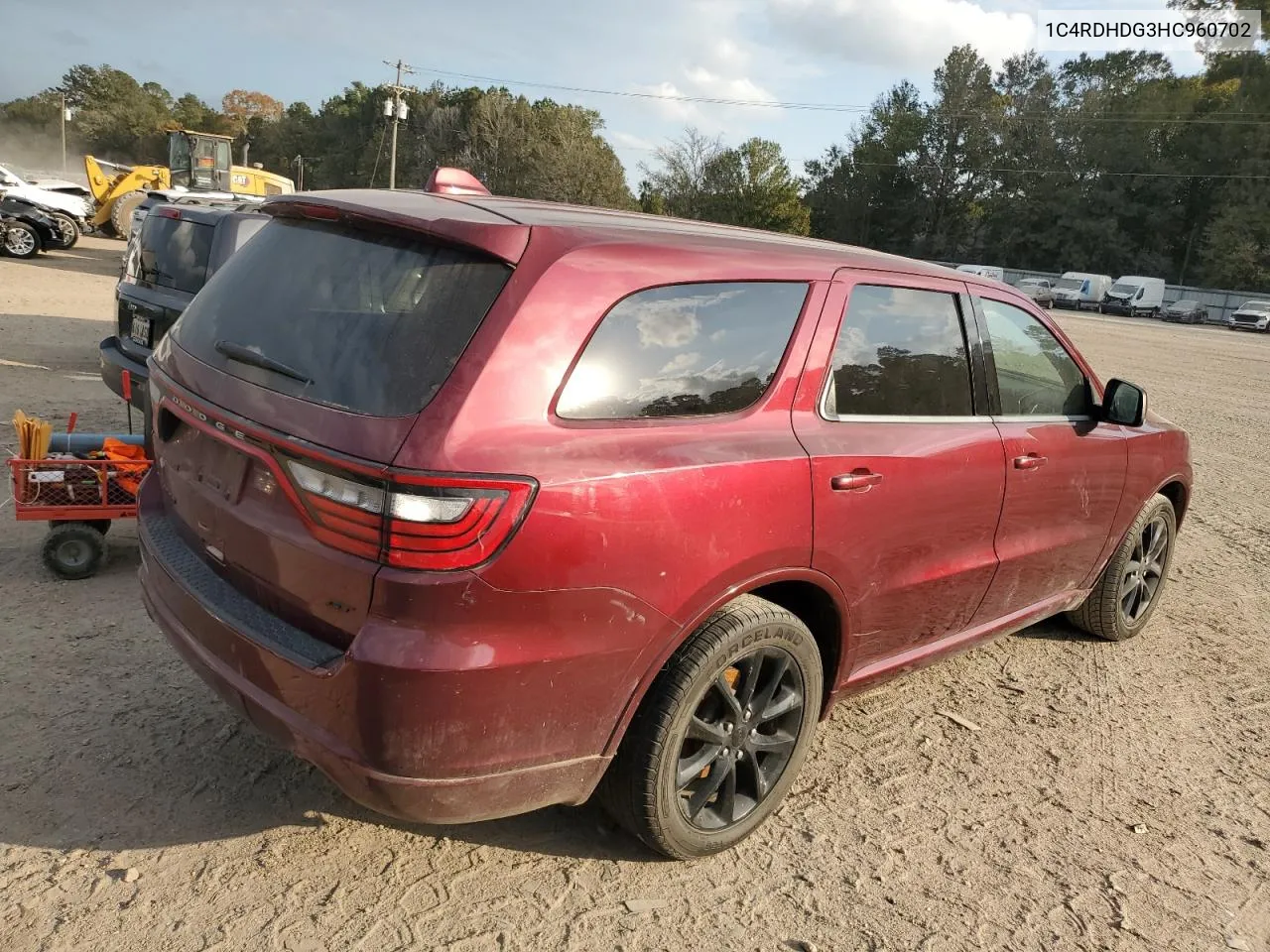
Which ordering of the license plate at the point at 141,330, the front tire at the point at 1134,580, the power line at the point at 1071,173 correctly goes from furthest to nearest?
the power line at the point at 1071,173
the license plate at the point at 141,330
the front tire at the point at 1134,580

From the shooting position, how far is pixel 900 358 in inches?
128

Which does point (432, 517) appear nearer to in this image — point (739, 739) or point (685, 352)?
point (685, 352)

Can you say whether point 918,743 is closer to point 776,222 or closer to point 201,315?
point 201,315

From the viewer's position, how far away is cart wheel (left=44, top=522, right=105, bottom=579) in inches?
177

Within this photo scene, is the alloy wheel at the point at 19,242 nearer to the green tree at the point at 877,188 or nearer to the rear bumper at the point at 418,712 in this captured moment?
the rear bumper at the point at 418,712

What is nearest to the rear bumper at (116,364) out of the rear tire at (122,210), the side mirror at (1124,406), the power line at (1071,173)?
the side mirror at (1124,406)

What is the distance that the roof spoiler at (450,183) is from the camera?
10.8 feet

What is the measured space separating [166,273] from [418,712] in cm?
565

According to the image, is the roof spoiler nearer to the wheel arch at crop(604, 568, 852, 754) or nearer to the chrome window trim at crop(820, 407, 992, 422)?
the chrome window trim at crop(820, 407, 992, 422)

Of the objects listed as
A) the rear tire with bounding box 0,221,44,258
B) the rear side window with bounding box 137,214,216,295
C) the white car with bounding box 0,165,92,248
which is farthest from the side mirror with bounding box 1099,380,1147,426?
the white car with bounding box 0,165,92,248

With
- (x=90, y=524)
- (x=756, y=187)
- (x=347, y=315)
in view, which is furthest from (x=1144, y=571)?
(x=756, y=187)

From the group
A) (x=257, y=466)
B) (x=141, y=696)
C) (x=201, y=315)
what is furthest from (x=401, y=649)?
(x=141, y=696)

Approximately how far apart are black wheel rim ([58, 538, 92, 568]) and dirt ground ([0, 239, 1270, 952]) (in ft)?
0.36

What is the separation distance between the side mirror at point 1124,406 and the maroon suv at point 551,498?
104 cm
